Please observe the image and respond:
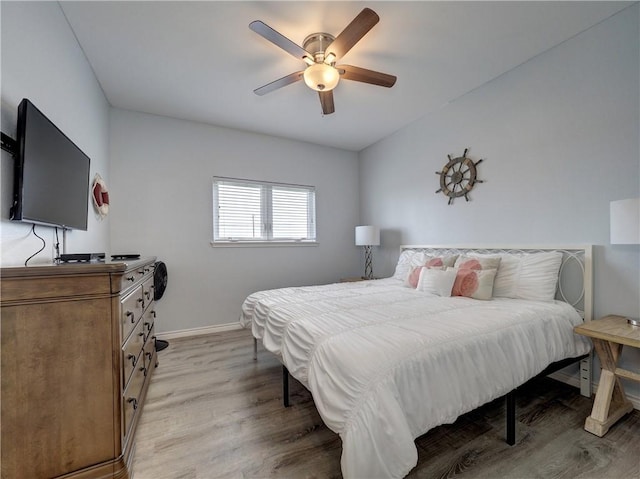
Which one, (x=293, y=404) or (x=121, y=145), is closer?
(x=293, y=404)

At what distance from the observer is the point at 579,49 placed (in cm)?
206

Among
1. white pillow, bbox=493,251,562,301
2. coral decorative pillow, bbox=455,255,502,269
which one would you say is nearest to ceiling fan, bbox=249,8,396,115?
coral decorative pillow, bbox=455,255,502,269

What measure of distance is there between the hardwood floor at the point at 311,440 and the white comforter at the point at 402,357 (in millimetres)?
369

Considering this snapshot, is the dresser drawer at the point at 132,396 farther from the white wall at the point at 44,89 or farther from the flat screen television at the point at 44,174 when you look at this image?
the flat screen television at the point at 44,174

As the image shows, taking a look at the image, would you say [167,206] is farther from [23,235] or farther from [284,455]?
[284,455]

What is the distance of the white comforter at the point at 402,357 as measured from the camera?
1.02m


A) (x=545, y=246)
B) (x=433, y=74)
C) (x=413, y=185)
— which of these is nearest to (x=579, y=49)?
(x=433, y=74)

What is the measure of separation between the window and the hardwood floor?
1.99 metres

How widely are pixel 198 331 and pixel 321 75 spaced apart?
3.13m

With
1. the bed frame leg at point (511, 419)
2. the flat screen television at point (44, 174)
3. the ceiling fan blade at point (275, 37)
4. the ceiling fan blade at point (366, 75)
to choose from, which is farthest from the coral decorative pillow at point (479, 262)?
the flat screen television at point (44, 174)

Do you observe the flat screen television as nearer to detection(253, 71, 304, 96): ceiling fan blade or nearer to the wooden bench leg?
detection(253, 71, 304, 96): ceiling fan blade

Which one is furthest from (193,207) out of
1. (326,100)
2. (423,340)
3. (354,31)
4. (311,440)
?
(423,340)

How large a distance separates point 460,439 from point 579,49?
2.93m

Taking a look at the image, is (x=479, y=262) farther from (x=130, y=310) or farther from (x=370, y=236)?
(x=130, y=310)
